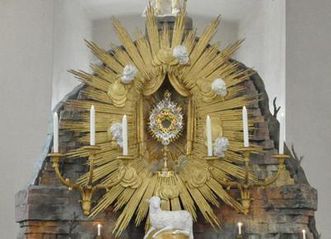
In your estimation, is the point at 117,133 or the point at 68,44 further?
the point at 68,44

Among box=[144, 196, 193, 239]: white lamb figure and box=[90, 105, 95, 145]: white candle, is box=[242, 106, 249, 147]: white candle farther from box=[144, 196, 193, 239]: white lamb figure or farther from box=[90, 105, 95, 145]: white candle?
box=[90, 105, 95, 145]: white candle

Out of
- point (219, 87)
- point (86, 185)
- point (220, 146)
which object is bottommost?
point (86, 185)

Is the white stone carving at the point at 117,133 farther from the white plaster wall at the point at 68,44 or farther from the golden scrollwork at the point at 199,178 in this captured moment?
the white plaster wall at the point at 68,44

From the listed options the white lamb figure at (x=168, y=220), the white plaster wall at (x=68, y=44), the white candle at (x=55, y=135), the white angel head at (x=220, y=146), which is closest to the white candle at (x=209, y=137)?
the white angel head at (x=220, y=146)

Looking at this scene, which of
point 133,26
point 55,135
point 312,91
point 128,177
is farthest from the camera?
point 312,91

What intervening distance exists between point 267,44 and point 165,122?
73cm

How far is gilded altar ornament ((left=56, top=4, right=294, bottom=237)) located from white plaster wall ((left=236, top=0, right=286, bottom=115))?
0.50 metres

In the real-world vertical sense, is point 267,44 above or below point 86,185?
above

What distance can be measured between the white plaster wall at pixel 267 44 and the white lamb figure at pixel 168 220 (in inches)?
32.6

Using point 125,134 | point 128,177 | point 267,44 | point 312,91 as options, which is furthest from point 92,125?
point 312,91

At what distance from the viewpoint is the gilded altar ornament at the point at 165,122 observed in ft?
10.3

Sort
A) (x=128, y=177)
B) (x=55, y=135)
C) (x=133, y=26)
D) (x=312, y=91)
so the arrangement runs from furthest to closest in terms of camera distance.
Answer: (x=312, y=91) → (x=133, y=26) → (x=128, y=177) → (x=55, y=135)

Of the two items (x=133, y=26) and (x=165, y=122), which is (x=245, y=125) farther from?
(x=133, y=26)

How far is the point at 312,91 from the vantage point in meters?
3.82
